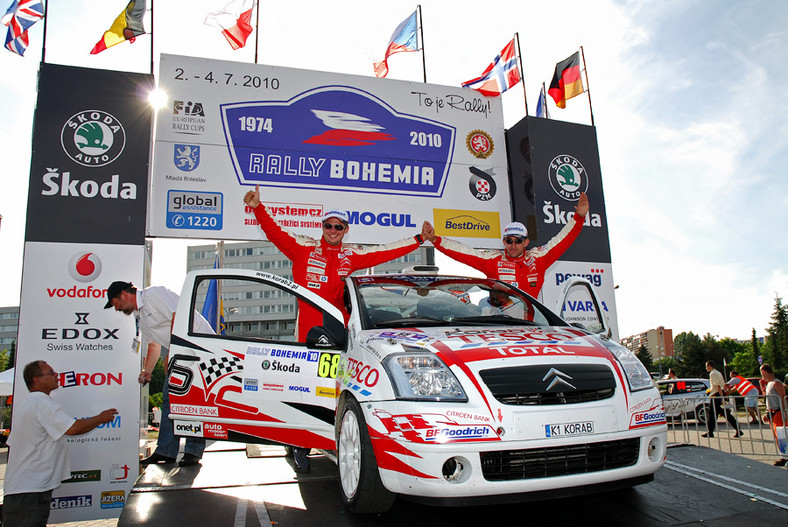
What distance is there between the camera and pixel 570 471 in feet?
8.35

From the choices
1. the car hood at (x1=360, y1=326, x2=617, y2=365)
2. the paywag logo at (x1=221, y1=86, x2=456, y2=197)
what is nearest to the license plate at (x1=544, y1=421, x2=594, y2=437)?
the car hood at (x1=360, y1=326, x2=617, y2=365)

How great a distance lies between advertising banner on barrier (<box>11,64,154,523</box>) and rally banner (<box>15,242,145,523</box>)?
0.01m

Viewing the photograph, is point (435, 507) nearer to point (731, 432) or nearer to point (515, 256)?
point (515, 256)

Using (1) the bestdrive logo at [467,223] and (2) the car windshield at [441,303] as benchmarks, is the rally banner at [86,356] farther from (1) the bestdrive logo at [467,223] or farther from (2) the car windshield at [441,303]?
(1) the bestdrive logo at [467,223]

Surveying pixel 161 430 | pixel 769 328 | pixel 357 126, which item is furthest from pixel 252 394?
pixel 769 328

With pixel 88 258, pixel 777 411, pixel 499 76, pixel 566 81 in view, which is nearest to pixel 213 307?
pixel 88 258

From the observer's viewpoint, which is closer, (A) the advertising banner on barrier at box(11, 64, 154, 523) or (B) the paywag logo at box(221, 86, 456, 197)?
(A) the advertising banner on barrier at box(11, 64, 154, 523)

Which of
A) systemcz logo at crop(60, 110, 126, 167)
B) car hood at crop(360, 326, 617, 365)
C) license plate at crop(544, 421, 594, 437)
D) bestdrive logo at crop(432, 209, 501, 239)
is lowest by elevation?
license plate at crop(544, 421, 594, 437)

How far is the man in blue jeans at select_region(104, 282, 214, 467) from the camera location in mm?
4355

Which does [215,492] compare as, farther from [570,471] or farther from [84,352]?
[84,352]

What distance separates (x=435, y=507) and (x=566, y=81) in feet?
24.7

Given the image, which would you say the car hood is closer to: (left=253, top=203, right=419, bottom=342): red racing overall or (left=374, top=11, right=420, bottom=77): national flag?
(left=253, top=203, right=419, bottom=342): red racing overall

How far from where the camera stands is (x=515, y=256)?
5.95 metres

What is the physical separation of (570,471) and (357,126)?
5.71 metres
